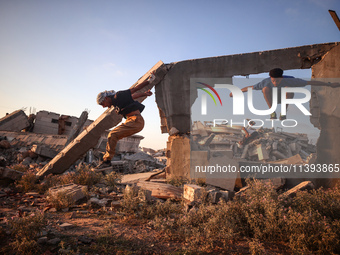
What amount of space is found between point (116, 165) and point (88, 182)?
18.2 ft

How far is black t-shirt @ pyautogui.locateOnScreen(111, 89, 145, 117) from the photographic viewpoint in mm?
5297

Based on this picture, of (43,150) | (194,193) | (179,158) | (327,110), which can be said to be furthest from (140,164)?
(327,110)

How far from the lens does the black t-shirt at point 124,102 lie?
17.4 ft

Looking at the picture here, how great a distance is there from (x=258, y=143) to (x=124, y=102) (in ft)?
28.5

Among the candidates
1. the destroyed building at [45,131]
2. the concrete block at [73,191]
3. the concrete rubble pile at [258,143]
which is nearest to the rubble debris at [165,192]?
the concrete block at [73,191]

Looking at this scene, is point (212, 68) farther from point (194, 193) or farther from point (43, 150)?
point (43, 150)

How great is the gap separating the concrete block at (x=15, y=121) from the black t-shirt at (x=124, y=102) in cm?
1516

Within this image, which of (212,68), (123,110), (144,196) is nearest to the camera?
(144,196)

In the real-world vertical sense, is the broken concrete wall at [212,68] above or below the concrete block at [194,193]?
above

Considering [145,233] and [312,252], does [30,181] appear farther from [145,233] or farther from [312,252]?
[312,252]

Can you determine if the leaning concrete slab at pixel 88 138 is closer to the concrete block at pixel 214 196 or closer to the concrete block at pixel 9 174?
the concrete block at pixel 9 174

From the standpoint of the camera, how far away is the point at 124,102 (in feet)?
17.5

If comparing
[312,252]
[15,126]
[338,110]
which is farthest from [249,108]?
[15,126]

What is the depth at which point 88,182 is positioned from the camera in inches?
256
